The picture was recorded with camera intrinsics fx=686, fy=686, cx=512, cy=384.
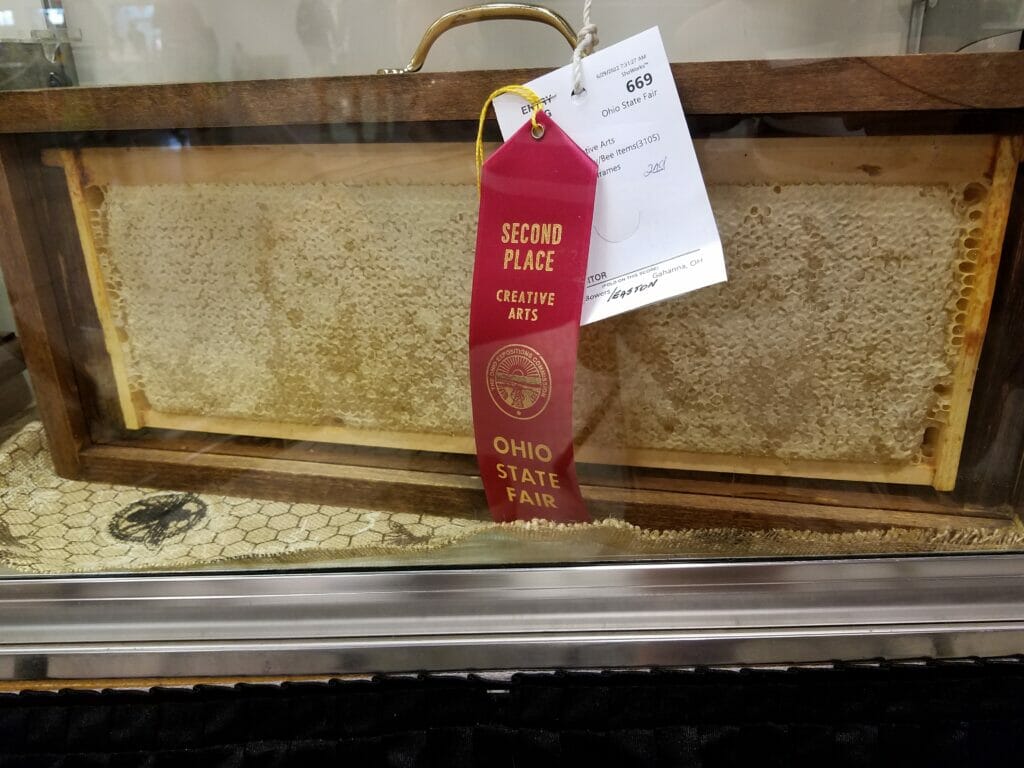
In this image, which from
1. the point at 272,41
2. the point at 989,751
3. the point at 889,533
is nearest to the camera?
the point at 989,751

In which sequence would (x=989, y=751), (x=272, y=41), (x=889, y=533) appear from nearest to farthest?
(x=989, y=751), (x=889, y=533), (x=272, y=41)

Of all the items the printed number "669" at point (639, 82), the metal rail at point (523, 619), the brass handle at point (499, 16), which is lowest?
the metal rail at point (523, 619)

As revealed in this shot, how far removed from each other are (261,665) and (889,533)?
46cm

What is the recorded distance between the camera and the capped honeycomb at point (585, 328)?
49 cm

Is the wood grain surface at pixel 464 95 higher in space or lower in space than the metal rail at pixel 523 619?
higher

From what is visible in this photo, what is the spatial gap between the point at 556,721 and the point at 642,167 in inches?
13.8

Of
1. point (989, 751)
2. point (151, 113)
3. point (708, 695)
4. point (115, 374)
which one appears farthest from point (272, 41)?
point (989, 751)

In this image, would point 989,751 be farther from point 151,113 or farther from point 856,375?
point 151,113

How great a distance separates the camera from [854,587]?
44 centimetres

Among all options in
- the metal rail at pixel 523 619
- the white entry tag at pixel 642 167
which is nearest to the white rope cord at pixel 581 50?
the white entry tag at pixel 642 167

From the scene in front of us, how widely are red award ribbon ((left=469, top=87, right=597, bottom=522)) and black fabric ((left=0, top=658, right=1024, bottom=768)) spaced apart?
0.16 meters

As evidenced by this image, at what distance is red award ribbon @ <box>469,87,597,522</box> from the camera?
1.49 feet

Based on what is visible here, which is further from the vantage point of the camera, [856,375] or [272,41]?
[272,41]
